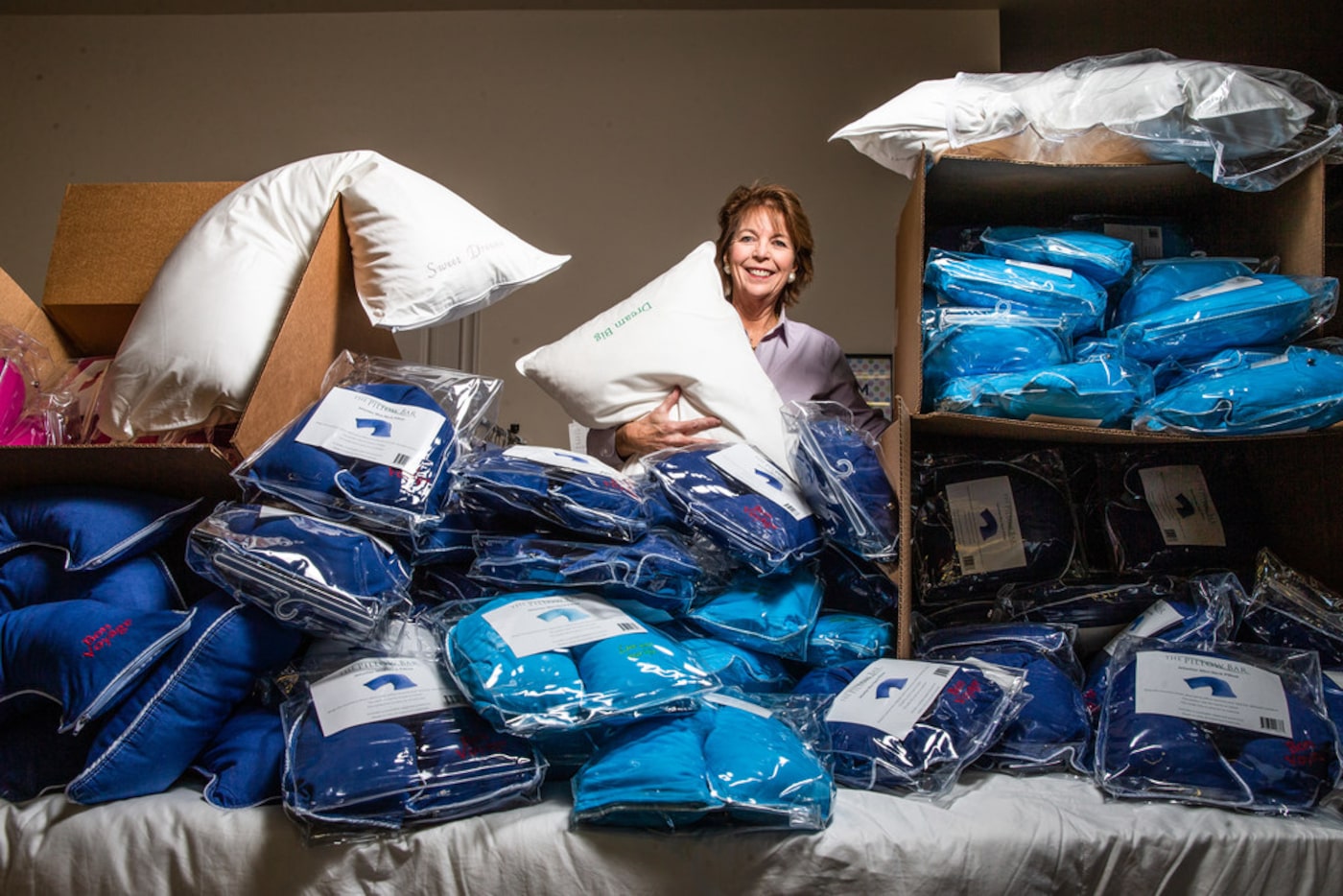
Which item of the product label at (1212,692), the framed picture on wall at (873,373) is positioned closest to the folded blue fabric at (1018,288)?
the product label at (1212,692)

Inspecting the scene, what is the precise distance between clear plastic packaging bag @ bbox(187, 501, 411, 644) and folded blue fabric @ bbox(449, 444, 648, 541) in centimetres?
14

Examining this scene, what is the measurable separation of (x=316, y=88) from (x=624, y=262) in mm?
1206

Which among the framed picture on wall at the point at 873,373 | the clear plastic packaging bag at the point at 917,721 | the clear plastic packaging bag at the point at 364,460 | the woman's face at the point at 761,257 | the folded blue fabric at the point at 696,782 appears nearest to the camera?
the folded blue fabric at the point at 696,782

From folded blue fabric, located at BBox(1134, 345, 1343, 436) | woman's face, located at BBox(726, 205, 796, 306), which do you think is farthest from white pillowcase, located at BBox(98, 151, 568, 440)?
folded blue fabric, located at BBox(1134, 345, 1343, 436)

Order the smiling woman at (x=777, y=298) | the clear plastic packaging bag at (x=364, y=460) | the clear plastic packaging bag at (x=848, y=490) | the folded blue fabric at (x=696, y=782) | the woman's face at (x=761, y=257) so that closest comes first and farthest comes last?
the folded blue fabric at (x=696, y=782)
the clear plastic packaging bag at (x=364, y=460)
the clear plastic packaging bag at (x=848, y=490)
the smiling woman at (x=777, y=298)
the woman's face at (x=761, y=257)

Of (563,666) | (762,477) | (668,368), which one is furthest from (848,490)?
(563,666)

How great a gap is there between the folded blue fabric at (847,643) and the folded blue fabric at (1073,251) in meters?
0.54

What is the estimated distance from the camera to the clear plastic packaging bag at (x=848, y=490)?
1.16m

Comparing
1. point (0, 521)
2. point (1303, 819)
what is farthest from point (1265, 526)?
point (0, 521)

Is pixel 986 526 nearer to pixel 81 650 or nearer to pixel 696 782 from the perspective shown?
pixel 696 782

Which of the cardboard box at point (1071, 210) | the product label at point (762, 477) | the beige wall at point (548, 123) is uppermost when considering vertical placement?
the beige wall at point (548, 123)

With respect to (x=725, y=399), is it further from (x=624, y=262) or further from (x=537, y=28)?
(x=537, y=28)

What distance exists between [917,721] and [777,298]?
1.08 meters

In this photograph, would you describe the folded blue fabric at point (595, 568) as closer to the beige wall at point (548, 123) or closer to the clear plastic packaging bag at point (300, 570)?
the clear plastic packaging bag at point (300, 570)
